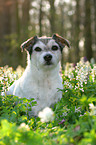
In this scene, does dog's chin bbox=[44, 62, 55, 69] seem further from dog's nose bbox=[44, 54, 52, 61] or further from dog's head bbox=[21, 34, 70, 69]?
dog's nose bbox=[44, 54, 52, 61]

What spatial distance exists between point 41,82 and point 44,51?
73cm

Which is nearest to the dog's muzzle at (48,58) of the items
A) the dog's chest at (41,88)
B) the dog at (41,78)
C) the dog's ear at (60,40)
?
the dog at (41,78)

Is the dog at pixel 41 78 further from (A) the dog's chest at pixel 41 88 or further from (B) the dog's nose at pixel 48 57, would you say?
(B) the dog's nose at pixel 48 57

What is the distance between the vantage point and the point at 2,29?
2536 cm

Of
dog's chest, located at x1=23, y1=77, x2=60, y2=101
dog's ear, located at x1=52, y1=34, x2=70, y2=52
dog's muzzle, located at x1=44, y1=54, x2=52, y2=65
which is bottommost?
dog's chest, located at x1=23, y1=77, x2=60, y2=101

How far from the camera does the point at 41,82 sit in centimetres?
477

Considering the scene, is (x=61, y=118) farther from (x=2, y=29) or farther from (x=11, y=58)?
(x=2, y=29)

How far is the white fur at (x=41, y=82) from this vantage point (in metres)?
4.68

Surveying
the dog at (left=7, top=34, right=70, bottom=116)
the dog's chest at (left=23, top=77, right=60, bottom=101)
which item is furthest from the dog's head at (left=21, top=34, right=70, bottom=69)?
the dog's chest at (left=23, top=77, right=60, bottom=101)

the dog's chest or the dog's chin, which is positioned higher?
the dog's chin

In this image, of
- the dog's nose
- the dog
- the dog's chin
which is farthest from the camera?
the dog

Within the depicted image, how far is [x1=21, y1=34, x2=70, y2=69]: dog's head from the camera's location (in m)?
4.47

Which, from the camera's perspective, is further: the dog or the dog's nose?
the dog

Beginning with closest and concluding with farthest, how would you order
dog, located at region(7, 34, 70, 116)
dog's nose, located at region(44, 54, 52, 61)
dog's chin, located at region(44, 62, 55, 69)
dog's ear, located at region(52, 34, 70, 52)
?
dog's nose, located at region(44, 54, 52, 61) → dog's chin, located at region(44, 62, 55, 69) → dog, located at region(7, 34, 70, 116) → dog's ear, located at region(52, 34, 70, 52)
